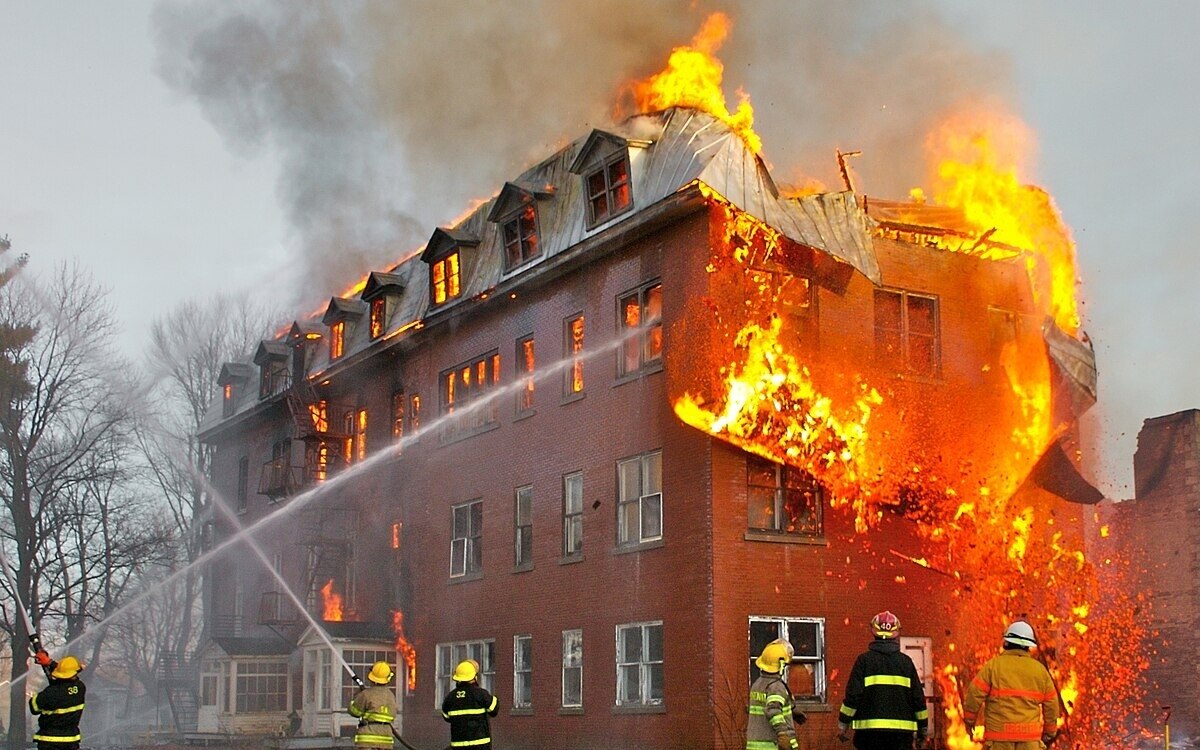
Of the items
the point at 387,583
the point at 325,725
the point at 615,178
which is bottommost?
the point at 325,725

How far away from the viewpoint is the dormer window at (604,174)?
24.8m

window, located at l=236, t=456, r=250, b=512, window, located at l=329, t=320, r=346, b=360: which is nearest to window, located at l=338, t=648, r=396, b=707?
window, located at l=329, t=320, r=346, b=360

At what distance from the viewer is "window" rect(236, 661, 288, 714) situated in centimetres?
3550

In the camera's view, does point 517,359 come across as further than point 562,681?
Yes

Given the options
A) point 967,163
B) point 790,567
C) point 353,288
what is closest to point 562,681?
point 790,567

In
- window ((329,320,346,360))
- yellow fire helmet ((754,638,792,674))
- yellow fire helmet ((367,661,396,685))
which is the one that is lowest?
yellow fire helmet ((367,661,396,685))

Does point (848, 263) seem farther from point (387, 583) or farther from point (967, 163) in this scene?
point (387, 583)

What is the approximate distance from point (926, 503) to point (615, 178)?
26.2 ft

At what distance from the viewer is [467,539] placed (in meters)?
29.3

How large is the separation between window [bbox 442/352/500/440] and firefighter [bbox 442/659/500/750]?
14456 mm

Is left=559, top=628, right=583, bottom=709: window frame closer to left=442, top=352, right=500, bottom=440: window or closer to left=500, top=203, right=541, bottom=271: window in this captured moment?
left=442, top=352, right=500, bottom=440: window

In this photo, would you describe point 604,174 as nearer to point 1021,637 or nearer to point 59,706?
point 59,706

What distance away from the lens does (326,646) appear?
31672mm

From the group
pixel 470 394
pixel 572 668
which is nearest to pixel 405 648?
pixel 470 394
